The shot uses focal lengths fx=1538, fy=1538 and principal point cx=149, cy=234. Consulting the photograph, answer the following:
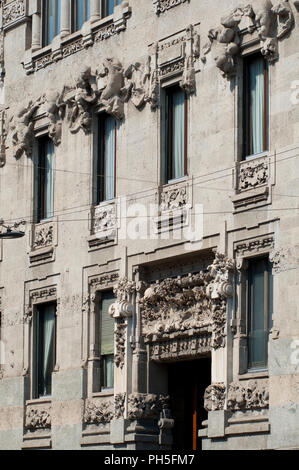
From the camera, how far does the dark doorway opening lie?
136 feet

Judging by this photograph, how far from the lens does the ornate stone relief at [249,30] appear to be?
38219 millimetres

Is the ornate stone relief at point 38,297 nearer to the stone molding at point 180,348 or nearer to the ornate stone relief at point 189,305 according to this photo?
the ornate stone relief at point 189,305

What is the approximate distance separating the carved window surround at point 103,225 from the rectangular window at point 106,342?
1.46 m

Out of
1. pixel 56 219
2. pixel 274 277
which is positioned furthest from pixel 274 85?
pixel 56 219

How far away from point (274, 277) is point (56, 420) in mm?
9778

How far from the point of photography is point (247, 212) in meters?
38.7

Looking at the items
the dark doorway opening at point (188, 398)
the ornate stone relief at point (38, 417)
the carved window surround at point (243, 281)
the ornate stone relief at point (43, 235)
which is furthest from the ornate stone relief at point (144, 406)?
the ornate stone relief at point (43, 235)

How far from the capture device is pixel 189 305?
40.8 meters

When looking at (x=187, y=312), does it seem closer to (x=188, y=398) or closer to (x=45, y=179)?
(x=188, y=398)

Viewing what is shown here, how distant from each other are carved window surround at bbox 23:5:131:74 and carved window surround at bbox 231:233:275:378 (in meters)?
8.81

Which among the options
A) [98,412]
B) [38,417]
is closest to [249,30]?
[98,412]

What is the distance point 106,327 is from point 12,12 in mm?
11700

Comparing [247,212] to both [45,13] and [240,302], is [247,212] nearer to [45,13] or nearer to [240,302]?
[240,302]

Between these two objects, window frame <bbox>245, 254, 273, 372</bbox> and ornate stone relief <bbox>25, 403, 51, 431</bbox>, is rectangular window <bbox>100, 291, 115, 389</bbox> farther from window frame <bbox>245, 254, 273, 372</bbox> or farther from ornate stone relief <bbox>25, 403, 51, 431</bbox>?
window frame <bbox>245, 254, 273, 372</bbox>
